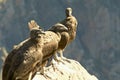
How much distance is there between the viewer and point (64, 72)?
17234 millimetres

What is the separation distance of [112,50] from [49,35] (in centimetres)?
14859

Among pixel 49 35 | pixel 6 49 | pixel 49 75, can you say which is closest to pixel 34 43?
pixel 49 35

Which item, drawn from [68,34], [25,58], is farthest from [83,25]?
[25,58]

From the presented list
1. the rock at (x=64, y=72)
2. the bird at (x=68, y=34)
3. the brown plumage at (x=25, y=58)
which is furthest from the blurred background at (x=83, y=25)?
the brown plumage at (x=25, y=58)

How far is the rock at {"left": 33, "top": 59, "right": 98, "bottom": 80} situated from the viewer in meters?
16.6

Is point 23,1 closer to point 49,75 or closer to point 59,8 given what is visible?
point 59,8

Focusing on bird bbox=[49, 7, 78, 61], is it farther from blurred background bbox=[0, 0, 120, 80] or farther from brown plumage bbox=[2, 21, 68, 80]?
blurred background bbox=[0, 0, 120, 80]

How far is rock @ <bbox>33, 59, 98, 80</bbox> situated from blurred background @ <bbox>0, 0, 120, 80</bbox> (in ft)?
468

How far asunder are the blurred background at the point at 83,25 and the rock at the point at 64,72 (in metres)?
143

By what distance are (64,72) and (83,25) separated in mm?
154699

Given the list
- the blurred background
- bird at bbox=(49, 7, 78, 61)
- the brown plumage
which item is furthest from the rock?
the blurred background

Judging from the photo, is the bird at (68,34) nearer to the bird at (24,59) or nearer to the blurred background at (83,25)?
the bird at (24,59)

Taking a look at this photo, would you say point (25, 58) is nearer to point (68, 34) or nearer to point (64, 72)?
point (64, 72)

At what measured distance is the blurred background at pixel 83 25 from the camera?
163m
